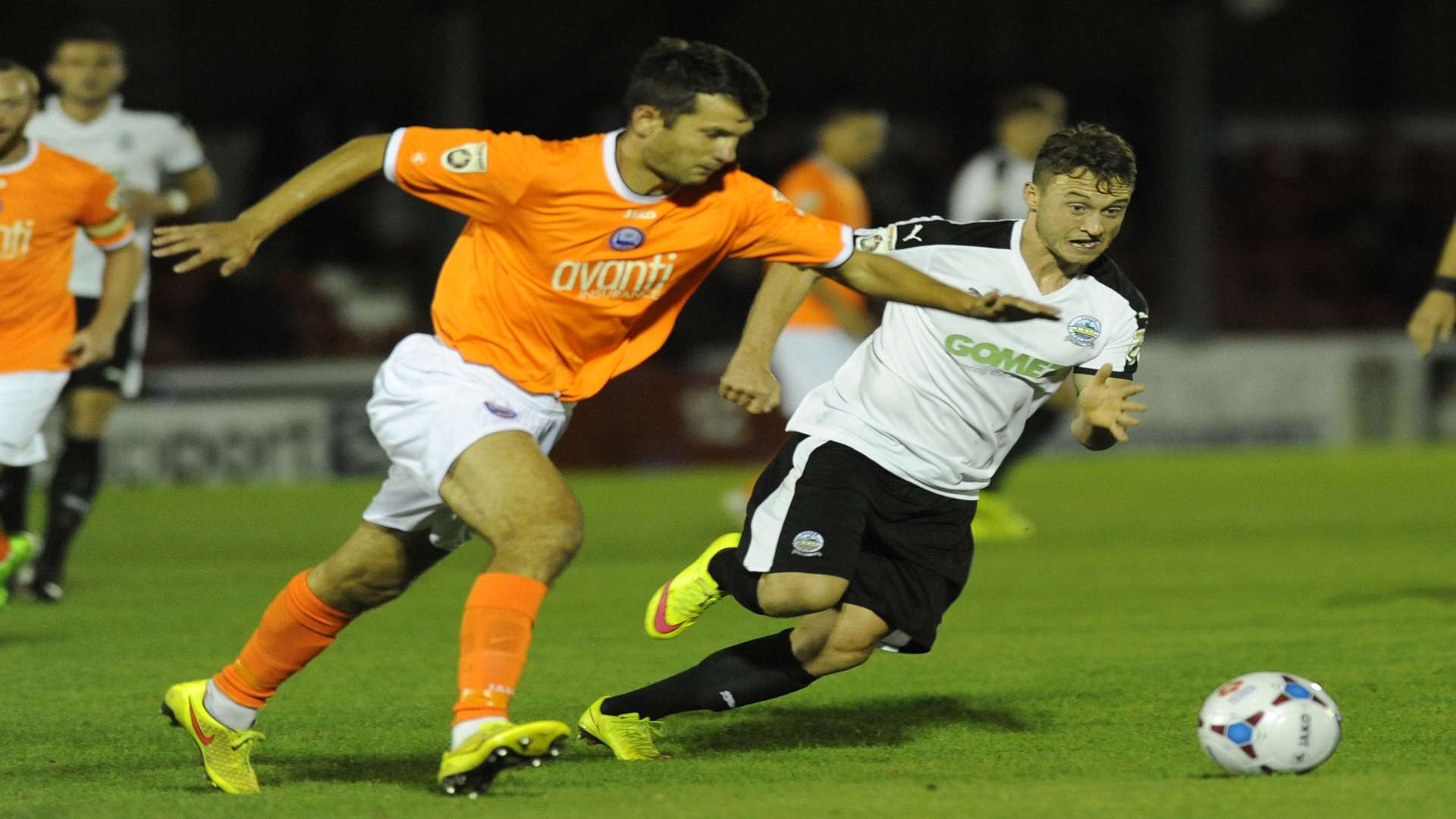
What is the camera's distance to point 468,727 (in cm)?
409

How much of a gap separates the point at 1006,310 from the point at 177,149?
17.7ft

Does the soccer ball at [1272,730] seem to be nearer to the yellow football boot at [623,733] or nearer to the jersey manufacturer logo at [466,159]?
the yellow football boot at [623,733]

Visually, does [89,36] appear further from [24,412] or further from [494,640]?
[494,640]

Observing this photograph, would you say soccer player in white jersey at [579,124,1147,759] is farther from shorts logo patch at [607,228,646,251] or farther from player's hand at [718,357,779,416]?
shorts logo patch at [607,228,646,251]

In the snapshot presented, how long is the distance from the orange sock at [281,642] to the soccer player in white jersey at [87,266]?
3.81 metres

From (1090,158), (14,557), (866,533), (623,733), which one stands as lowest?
(14,557)

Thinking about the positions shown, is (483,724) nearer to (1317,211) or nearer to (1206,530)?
(1206,530)

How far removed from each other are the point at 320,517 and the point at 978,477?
785cm

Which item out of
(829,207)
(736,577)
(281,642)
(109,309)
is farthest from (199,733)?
(829,207)

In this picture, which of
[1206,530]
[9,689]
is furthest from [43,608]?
[1206,530]

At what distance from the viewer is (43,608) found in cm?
813

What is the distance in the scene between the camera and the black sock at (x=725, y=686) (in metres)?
4.96

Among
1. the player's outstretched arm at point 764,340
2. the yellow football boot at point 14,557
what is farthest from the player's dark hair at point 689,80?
the yellow football boot at point 14,557

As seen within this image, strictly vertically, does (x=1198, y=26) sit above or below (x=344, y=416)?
above
